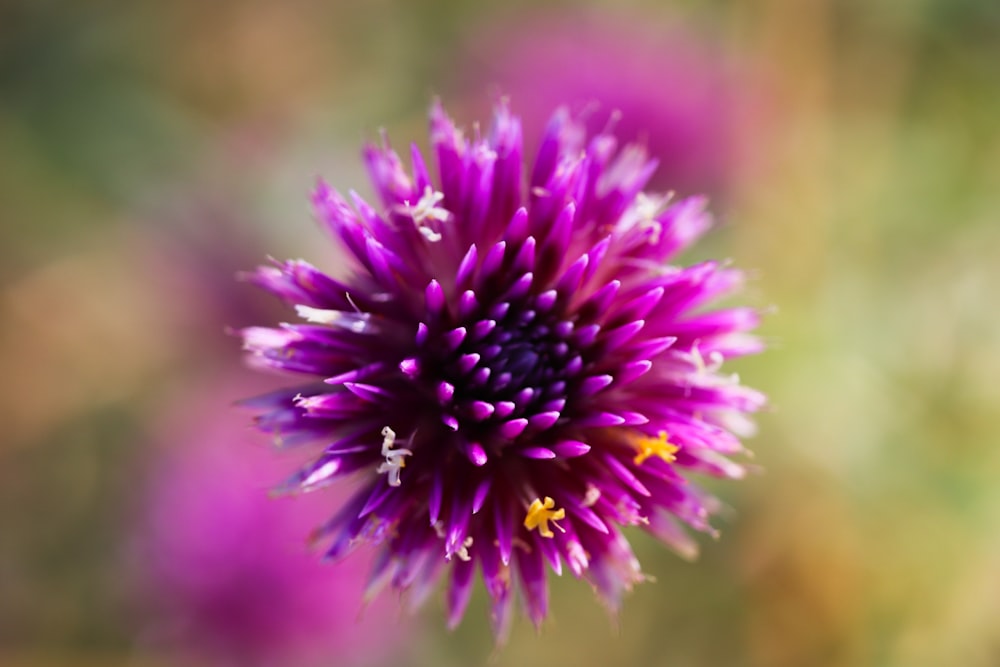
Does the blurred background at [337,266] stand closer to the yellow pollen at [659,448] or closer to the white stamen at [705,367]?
the white stamen at [705,367]

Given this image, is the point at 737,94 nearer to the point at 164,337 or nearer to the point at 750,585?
the point at 750,585

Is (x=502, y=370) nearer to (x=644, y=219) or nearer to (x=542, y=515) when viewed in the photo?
(x=542, y=515)

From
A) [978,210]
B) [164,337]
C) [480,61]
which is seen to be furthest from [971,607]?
[164,337]

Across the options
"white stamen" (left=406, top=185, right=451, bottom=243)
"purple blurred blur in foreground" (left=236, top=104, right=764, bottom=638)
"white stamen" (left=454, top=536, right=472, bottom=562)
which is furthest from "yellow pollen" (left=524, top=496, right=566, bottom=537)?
"white stamen" (left=406, top=185, right=451, bottom=243)

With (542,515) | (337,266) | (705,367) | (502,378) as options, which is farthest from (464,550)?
(337,266)

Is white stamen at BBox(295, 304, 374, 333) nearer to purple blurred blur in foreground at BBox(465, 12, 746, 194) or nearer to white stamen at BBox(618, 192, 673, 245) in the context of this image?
white stamen at BBox(618, 192, 673, 245)
